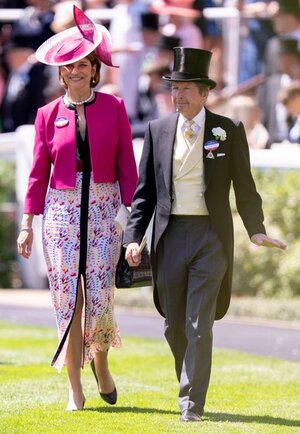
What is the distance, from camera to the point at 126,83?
17422 millimetres

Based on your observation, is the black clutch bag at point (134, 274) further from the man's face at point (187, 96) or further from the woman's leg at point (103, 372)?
the man's face at point (187, 96)

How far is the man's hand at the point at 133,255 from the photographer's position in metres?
7.17

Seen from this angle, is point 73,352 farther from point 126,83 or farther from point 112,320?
point 126,83

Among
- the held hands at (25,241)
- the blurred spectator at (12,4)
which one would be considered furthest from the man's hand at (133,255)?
the blurred spectator at (12,4)

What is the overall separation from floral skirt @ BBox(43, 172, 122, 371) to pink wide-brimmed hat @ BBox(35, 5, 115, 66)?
2.13 ft

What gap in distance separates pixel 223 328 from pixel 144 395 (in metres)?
4.68

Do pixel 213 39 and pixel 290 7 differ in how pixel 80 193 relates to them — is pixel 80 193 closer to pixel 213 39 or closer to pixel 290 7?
pixel 290 7

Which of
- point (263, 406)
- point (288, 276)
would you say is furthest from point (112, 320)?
point (288, 276)

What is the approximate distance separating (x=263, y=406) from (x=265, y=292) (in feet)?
24.5

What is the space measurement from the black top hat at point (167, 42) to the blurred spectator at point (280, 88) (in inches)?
61.3

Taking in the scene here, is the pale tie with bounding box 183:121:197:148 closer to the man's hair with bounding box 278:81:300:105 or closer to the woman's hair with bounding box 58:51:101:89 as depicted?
the woman's hair with bounding box 58:51:101:89

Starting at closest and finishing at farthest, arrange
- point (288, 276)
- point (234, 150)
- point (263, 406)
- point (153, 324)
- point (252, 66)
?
point (234, 150) → point (263, 406) → point (153, 324) → point (288, 276) → point (252, 66)

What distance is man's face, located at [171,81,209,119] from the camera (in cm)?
723

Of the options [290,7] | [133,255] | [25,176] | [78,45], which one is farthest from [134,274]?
[25,176]
